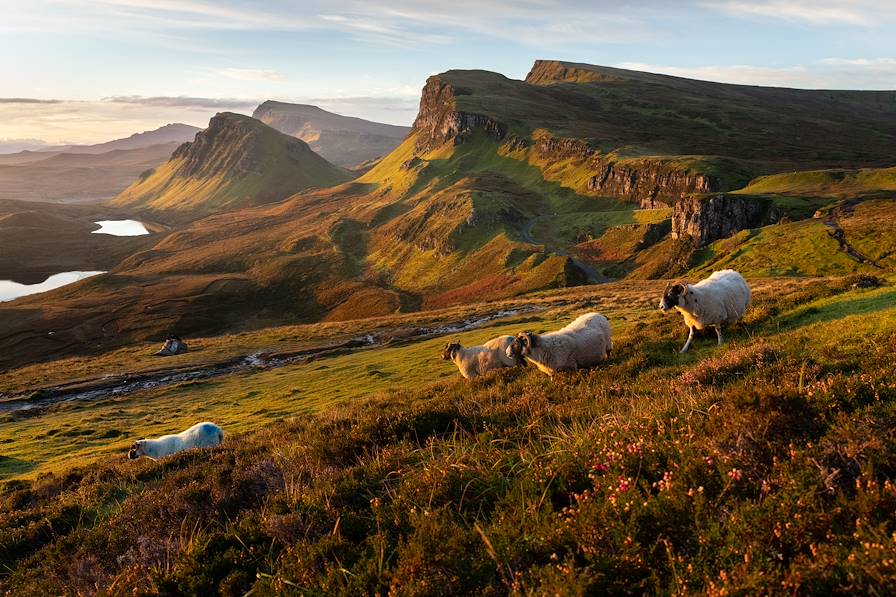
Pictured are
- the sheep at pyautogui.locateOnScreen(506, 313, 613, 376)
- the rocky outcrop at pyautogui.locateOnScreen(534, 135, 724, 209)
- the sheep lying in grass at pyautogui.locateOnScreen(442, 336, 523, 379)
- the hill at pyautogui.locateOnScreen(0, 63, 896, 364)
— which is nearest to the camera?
the sheep at pyautogui.locateOnScreen(506, 313, 613, 376)

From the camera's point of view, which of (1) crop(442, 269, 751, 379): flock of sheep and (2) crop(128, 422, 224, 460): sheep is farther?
A: (2) crop(128, 422, 224, 460): sheep

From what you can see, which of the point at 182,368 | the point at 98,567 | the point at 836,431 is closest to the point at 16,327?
the point at 182,368

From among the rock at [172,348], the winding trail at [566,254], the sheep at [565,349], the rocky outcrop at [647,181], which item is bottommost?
the rock at [172,348]

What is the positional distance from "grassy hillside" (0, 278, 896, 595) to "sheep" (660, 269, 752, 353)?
Answer: 443cm

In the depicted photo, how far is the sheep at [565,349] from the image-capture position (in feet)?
57.6

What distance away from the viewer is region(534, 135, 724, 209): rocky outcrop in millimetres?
154750

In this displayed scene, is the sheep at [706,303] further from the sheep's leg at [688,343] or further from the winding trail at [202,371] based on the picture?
the winding trail at [202,371]

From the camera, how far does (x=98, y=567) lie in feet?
26.5

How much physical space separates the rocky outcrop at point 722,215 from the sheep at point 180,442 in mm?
119853

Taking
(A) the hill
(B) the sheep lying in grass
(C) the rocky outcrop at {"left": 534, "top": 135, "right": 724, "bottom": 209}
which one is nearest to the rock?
(A) the hill

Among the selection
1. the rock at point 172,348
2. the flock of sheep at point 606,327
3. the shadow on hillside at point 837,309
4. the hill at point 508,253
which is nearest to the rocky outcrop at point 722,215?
the hill at point 508,253

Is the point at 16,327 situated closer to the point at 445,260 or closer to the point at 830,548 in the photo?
the point at 445,260

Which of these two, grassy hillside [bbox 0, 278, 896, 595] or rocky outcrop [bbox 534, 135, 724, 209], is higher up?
rocky outcrop [bbox 534, 135, 724, 209]

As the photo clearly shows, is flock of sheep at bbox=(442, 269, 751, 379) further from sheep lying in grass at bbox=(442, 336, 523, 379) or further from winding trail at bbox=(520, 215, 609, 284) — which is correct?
winding trail at bbox=(520, 215, 609, 284)
